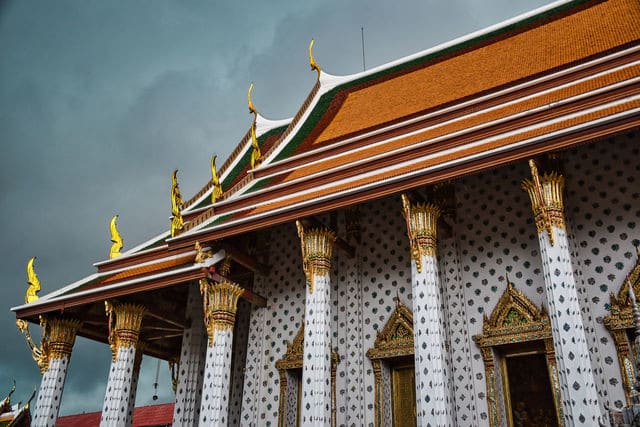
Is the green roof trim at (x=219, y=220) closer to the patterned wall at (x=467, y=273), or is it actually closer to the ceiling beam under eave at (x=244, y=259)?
the ceiling beam under eave at (x=244, y=259)

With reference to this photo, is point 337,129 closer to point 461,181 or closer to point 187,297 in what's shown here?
point 461,181

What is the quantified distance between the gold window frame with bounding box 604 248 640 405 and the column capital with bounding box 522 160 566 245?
45.3 inches

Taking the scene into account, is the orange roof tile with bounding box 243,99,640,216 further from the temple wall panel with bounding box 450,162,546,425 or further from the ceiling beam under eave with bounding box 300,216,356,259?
the temple wall panel with bounding box 450,162,546,425

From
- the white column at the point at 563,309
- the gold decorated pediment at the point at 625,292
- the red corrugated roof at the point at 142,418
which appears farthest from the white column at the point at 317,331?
the red corrugated roof at the point at 142,418

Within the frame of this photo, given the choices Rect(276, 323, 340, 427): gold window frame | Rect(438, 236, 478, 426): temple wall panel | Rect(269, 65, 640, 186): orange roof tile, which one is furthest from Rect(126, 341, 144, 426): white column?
Rect(438, 236, 478, 426): temple wall panel

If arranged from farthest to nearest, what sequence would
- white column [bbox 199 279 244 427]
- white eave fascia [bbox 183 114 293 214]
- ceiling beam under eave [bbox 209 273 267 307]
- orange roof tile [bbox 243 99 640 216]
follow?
white eave fascia [bbox 183 114 293 214] → ceiling beam under eave [bbox 209 273 267 307] → white column [bbox 199 279 244 427] → orange roof tile [bbox 243 99 640 216]

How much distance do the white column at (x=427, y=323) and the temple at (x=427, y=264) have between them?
24 millimetres

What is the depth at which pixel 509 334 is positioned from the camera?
27.1 ft

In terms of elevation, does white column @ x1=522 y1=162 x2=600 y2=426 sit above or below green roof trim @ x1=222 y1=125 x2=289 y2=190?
below

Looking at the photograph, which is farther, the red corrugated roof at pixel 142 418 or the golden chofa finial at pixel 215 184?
the red corrugated roof at pixel 142 418

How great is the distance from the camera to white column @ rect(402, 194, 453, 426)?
7.19 meters

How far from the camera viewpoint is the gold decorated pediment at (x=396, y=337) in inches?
364

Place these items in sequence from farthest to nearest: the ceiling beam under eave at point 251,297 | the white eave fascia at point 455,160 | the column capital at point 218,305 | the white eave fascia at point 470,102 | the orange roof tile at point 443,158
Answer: the ceiling beam under eave at point 251,297 < the column capital at point 218,305 < the white eave fascia at point 470,102 < the orange roof tile at point 443,158 < the white eave fascia at point 455,160

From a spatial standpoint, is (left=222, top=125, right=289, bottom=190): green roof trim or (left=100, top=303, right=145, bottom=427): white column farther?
(left=222, top=125, right=289, bottom=190): green roof trim
